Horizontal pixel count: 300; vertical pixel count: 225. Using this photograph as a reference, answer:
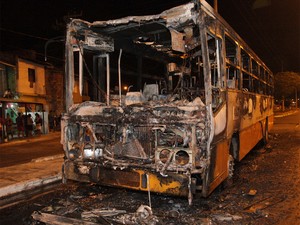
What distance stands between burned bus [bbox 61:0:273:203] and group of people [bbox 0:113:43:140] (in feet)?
42.7

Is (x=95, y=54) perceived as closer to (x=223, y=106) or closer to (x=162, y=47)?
(x=162, y=47)

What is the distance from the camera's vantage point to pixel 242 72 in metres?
7.09

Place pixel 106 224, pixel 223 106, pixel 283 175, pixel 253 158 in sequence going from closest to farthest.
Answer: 1. pixel 106 224
2. pixel 223 106
3. pixel 283 175
4. pixel 253 158

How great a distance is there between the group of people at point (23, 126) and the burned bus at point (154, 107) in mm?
13022

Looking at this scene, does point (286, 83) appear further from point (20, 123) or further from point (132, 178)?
point (132, 178)

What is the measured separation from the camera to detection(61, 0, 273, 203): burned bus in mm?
4516

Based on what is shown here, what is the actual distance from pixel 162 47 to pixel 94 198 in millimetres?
3861

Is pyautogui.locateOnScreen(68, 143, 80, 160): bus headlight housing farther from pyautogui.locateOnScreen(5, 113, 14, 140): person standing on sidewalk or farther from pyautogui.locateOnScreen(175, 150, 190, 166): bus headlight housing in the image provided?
pyautogui.locateOnScreen(5, 113, 14, 140): person standing on sidewalk

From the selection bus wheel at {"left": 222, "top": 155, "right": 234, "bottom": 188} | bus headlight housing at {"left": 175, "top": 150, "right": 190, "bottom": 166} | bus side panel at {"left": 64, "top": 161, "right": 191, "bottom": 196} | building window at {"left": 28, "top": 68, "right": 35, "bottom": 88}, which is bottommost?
bus wheel at {"left": 222, "top": 155, "right": 234, "bottom": 188}

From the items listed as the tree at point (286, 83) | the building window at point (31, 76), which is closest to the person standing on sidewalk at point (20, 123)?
the building window at point (31, 76)

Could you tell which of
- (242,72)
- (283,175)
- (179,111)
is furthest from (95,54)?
(283,175)

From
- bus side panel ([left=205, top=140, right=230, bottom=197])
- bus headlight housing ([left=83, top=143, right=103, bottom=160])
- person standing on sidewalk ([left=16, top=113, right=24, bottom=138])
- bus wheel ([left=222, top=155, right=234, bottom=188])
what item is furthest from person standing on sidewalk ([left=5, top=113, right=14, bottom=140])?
bus side panel ([left=205, top=140, right=230, bottom=197])

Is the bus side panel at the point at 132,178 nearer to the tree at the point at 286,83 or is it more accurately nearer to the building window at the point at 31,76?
the building window at the point at 31,76

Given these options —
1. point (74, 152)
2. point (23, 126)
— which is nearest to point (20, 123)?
point (23, 126)
